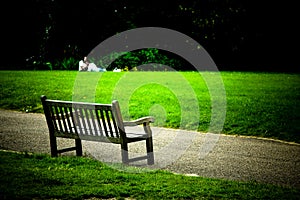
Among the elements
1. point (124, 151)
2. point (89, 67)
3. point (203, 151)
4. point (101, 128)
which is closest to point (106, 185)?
point (124, 151)

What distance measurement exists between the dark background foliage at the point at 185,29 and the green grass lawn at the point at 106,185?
1855 cm

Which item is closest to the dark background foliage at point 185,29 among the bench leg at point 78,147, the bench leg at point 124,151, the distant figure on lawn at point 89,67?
the distant figure on lawn at point 89,67

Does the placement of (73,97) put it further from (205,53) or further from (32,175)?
(205,53)


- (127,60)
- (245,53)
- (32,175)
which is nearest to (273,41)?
(245,53)

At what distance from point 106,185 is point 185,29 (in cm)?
2299

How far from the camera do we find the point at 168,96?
1465 centimetres

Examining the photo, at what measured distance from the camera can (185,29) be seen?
2833 cm

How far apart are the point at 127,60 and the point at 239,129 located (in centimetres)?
1336

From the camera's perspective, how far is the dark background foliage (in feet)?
84.4

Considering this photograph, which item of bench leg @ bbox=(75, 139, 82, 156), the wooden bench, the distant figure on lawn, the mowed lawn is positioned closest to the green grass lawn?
the wooden bench

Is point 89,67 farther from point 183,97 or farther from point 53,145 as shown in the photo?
point 53,145

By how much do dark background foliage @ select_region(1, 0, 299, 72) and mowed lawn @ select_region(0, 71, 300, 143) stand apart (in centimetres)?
638

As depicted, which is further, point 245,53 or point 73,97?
point 245,53

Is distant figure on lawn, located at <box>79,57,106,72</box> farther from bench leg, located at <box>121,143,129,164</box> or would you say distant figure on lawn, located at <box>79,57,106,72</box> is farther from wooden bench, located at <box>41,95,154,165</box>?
bench leg, located at <box>121,143,129,164</box>
